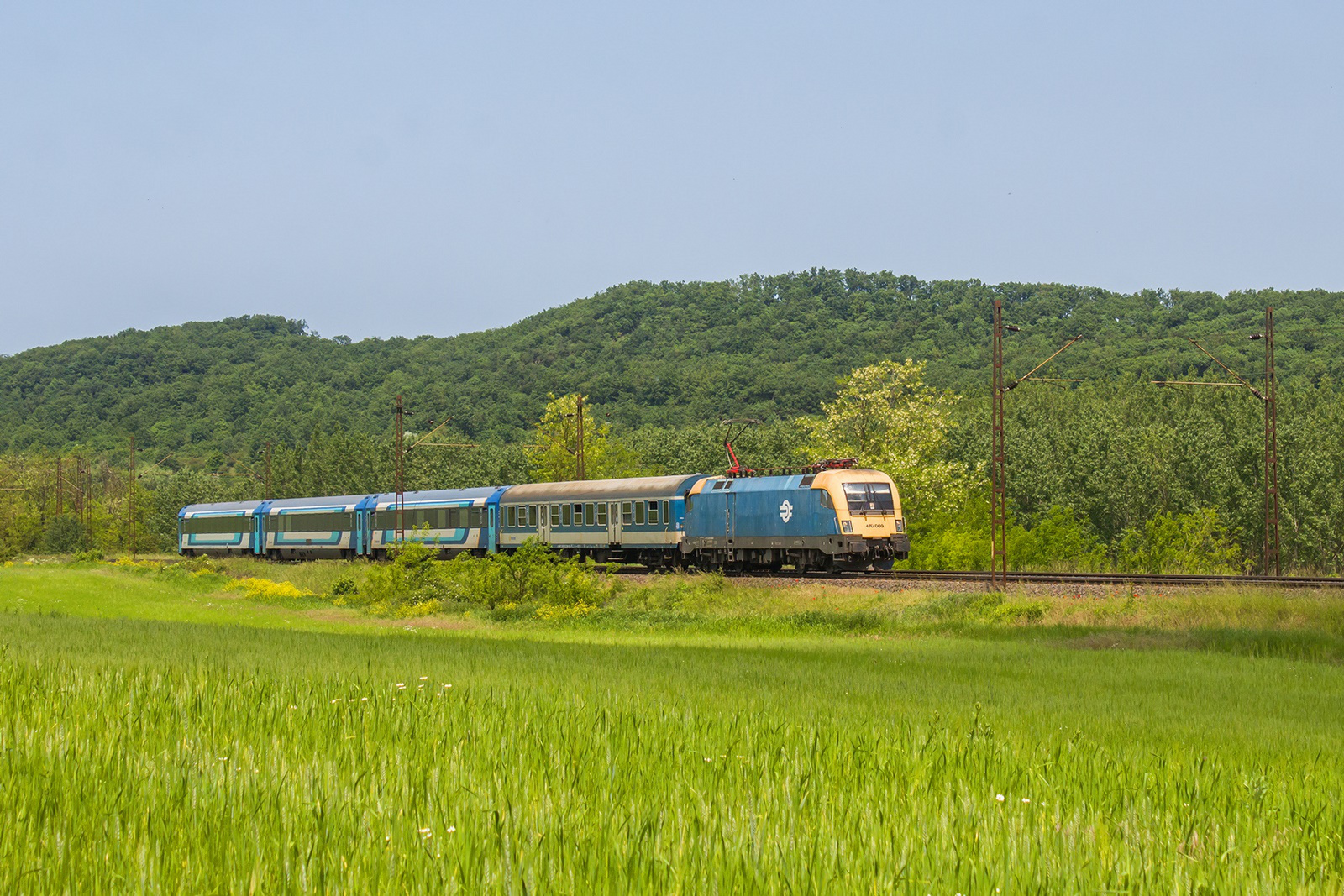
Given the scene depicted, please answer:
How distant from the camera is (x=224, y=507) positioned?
73.7 metres

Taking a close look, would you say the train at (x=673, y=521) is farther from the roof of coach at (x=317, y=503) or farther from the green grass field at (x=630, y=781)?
the green grass field at (x=630, y=781)

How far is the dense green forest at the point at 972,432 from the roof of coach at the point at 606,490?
1687 centimetres

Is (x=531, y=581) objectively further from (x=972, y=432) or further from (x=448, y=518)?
(x=972, y=432)

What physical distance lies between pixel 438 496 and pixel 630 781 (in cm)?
5294

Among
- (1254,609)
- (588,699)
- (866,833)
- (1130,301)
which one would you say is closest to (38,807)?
(866,833)

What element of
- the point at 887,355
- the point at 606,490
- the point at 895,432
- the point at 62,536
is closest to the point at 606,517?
the point at 606,490

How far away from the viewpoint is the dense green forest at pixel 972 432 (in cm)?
6931

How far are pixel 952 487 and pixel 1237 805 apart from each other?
199ft

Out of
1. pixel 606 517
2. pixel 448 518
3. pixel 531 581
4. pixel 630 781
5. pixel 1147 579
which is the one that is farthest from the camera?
pixel 448 518

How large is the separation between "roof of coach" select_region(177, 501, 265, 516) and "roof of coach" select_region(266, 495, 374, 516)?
63.8 inches

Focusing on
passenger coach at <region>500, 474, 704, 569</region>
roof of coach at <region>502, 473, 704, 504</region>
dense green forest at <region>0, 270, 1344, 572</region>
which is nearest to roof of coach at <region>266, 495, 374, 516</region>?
roof of coach at <region>502, 473, 704, 504</region>

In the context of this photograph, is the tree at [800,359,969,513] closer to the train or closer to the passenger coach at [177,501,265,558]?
the train

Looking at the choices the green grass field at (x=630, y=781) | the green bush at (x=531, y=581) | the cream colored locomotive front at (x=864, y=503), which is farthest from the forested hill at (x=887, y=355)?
the green grass field at (x=630, y=781)

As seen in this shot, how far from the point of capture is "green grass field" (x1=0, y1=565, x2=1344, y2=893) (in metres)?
4.48
